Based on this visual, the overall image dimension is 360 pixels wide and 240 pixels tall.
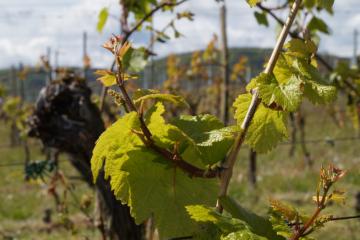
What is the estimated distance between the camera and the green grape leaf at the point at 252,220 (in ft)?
2.44

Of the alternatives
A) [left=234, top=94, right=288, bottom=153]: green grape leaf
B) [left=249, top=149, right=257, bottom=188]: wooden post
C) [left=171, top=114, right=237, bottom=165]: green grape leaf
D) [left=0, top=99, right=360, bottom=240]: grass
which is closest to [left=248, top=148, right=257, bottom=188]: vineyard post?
[left=249, top=149, right=257, bottom=188]: wooden post

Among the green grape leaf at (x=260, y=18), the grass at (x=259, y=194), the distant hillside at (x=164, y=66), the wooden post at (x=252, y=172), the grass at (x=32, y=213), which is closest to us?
the green grape leaf at (x=260, y=18)

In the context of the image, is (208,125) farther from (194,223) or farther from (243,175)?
(243,175)

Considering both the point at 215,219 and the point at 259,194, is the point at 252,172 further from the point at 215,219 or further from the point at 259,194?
the point at 215,219

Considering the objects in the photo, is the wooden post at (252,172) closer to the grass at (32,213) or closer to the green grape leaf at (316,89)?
the grass at (32,213)

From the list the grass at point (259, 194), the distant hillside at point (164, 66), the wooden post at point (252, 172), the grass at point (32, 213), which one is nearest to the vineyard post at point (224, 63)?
the distant hillside at point (164, 66)

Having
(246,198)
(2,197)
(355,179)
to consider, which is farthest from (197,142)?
(2,197)

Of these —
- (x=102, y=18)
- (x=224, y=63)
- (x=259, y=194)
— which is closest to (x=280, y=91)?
(x=102, y=18)

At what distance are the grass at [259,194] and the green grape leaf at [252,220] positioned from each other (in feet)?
6.64

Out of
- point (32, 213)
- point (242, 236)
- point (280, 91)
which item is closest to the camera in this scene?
point (242, 236)

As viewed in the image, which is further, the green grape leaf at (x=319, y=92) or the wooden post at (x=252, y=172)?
the wooden post at (x=252, y=172)

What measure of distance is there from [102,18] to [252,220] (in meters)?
1.78

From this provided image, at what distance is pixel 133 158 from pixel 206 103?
12360mm

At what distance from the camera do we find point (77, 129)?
2.45 metres
